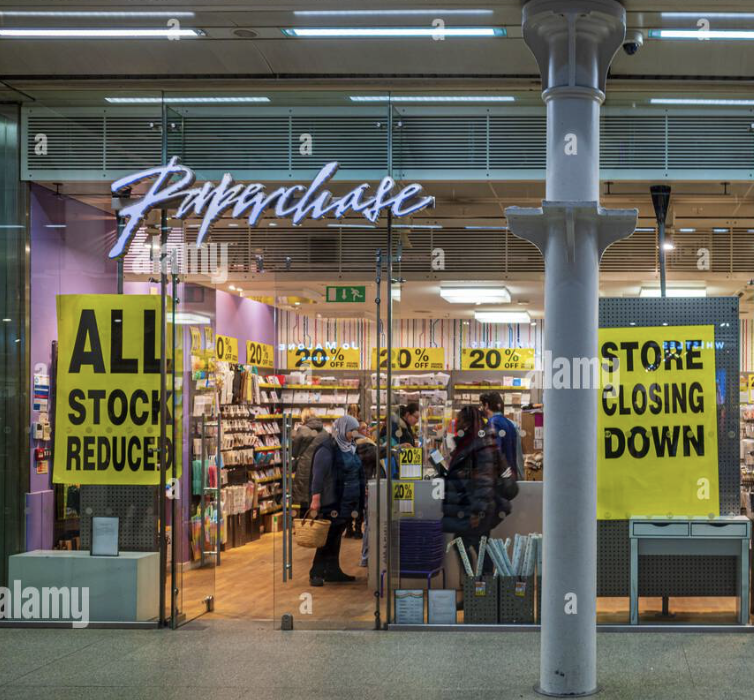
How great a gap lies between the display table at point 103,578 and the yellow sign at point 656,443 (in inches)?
128

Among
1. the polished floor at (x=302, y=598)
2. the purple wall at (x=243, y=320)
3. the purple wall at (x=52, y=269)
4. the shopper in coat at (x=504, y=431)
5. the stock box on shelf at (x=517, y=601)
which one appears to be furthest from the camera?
the purple wall at (x=243, y=320)

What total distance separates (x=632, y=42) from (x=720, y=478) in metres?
2.93

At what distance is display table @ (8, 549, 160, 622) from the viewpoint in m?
6.83

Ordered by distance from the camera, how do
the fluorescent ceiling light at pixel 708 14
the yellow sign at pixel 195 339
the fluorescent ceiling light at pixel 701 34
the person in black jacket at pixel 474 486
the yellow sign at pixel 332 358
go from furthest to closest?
the yellow sign at pixel 332 358
the yellow sign at pixel 195 339
the person in black jacket at pixel 474 486
the fluorescent ceiling light at pixel 701 34
the fluorescent ceiling light at pixel 708 14

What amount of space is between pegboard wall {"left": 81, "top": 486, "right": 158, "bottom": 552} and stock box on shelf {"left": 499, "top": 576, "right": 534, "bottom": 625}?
8.18 ft

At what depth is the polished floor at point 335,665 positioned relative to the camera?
521 cm

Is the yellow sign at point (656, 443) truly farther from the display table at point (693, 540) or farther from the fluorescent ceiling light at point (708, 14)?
the fluorescent ceiling light at point (708, 14)

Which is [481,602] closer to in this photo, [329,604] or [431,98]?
[329,604]

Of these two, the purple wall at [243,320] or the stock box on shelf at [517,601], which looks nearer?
the stock box on shelf at [517,601]

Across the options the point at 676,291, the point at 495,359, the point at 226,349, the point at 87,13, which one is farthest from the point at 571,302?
the point at 495,359

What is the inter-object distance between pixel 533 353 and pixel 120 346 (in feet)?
26.8

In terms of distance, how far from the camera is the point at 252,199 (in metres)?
6.95

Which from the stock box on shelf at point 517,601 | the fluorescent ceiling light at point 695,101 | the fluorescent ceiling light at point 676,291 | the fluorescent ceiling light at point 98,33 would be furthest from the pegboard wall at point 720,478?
the fluorescent ceiling light at point 98,33

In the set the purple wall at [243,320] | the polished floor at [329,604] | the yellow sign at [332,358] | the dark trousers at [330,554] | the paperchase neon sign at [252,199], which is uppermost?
the paperchase neon sign at [252,199]
